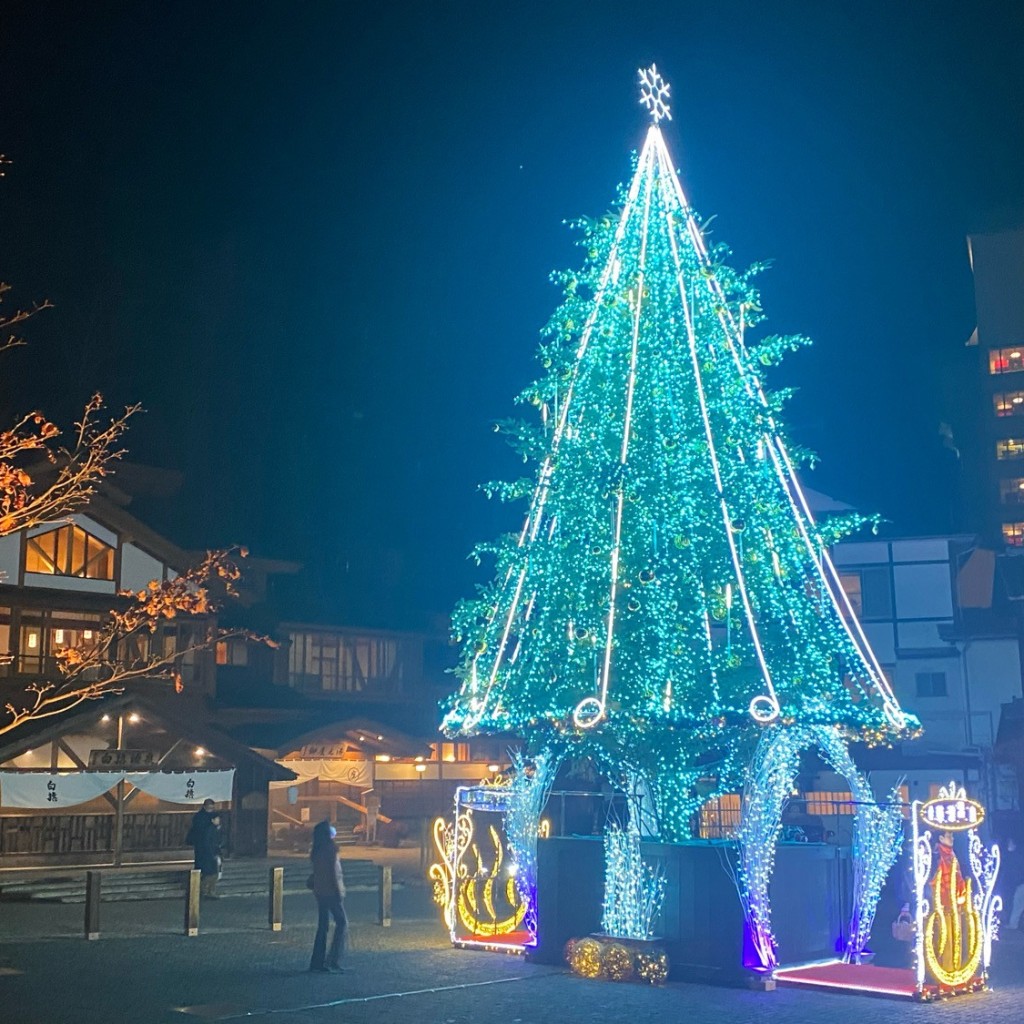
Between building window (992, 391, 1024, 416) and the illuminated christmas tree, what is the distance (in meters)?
41.9

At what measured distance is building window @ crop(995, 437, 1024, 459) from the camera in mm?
54031

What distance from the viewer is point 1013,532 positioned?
52.9 m

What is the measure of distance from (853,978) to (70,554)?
→ 971 inches

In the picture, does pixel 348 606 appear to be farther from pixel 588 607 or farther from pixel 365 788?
pixel 588 607

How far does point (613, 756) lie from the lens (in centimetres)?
1616

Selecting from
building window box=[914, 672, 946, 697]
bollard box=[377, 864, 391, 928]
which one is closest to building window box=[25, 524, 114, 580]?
bollard box=[377, 864, 391, 928]

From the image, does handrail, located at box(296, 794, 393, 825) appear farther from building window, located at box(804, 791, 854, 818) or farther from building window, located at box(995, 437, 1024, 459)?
building window, located at box(995, 437, 1024, 459)

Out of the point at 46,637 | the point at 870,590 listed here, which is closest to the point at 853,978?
the point at 46,637

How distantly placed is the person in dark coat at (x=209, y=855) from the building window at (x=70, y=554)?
10.8 m

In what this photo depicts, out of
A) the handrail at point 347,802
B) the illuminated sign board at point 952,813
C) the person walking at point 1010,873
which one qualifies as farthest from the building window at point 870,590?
the illuminated sign board at point 952,813

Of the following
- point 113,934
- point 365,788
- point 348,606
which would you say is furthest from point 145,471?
point 113,934

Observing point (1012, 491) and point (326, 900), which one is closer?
point (326, 900)

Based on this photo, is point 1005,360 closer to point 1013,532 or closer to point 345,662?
point 1013,532

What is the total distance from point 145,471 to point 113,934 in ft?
81.5
